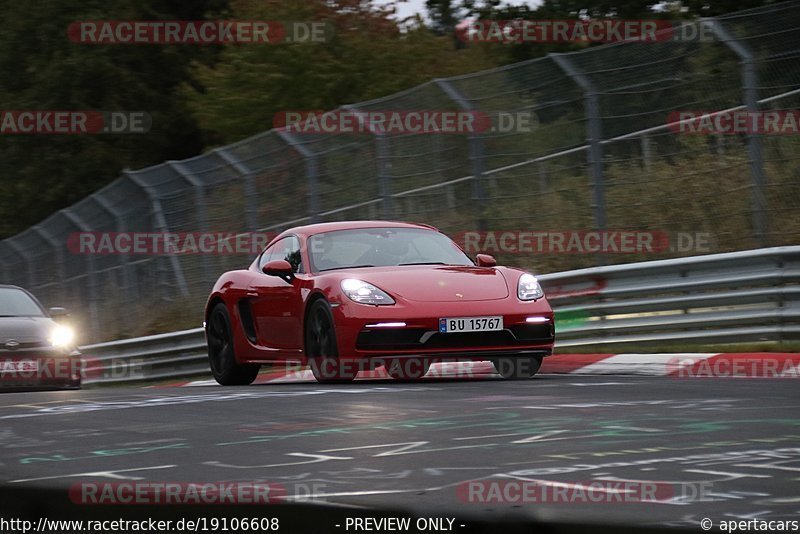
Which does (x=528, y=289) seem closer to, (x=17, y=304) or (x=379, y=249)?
(x=379, y=249)

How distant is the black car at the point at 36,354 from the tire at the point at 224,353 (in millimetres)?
2793

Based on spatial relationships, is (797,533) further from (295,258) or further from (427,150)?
(427,150)

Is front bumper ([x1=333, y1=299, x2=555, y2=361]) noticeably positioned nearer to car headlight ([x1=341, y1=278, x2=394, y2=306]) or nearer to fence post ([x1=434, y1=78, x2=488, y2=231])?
car headlight ([x1=341, y1=278, x2=394, y2=306])

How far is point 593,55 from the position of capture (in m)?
13.0

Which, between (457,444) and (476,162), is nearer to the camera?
(457,444)

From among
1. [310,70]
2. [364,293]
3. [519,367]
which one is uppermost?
[310,70]

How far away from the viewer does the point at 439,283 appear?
10.2m

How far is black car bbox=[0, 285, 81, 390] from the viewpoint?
14531 mm

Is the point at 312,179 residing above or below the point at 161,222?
above

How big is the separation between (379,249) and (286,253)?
3.02ft

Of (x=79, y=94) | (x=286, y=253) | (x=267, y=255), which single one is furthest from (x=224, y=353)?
(x=79, y=94)

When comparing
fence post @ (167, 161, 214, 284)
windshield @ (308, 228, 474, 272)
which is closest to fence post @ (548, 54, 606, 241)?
windshield @ (308, 228, 474, 272)

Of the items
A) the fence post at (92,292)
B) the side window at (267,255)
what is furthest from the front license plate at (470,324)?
the fence post at (92,292)

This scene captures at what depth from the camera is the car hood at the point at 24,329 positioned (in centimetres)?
1464
